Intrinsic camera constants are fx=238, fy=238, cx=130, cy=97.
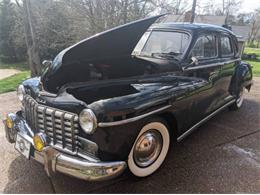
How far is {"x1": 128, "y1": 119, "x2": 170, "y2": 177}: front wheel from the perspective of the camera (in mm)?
2641

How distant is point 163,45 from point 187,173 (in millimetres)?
1962

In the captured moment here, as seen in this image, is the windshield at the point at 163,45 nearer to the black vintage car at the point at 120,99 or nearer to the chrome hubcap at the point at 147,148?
the black vintage car at the point at 120,99

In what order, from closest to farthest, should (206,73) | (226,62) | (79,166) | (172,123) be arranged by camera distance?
(79,166) → (172,123) → (206,73) → (226,62)

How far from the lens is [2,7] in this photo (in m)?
18.6

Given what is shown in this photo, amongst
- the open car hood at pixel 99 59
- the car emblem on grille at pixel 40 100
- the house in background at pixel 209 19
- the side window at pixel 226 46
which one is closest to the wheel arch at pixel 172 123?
the open car hood at pixel 99 59

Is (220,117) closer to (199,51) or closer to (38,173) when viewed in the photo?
(199,51)

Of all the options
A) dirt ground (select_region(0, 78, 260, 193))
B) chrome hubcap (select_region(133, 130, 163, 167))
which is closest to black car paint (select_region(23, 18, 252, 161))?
chrome hubcap (select_region(133, 130, 163, 167))

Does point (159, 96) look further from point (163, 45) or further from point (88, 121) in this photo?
point (163, 45)

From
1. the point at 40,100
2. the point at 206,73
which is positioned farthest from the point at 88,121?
the point at 206,73

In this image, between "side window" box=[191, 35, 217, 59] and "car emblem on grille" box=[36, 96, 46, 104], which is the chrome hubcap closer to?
"car emblem on grille" box=[36, 96, 46, 104]

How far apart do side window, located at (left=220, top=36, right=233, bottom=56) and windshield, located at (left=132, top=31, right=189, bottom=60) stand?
112 cm

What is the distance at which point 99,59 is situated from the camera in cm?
338

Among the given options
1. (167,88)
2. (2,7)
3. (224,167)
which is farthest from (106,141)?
(2,7)

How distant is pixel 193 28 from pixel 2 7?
1943 centimetres
